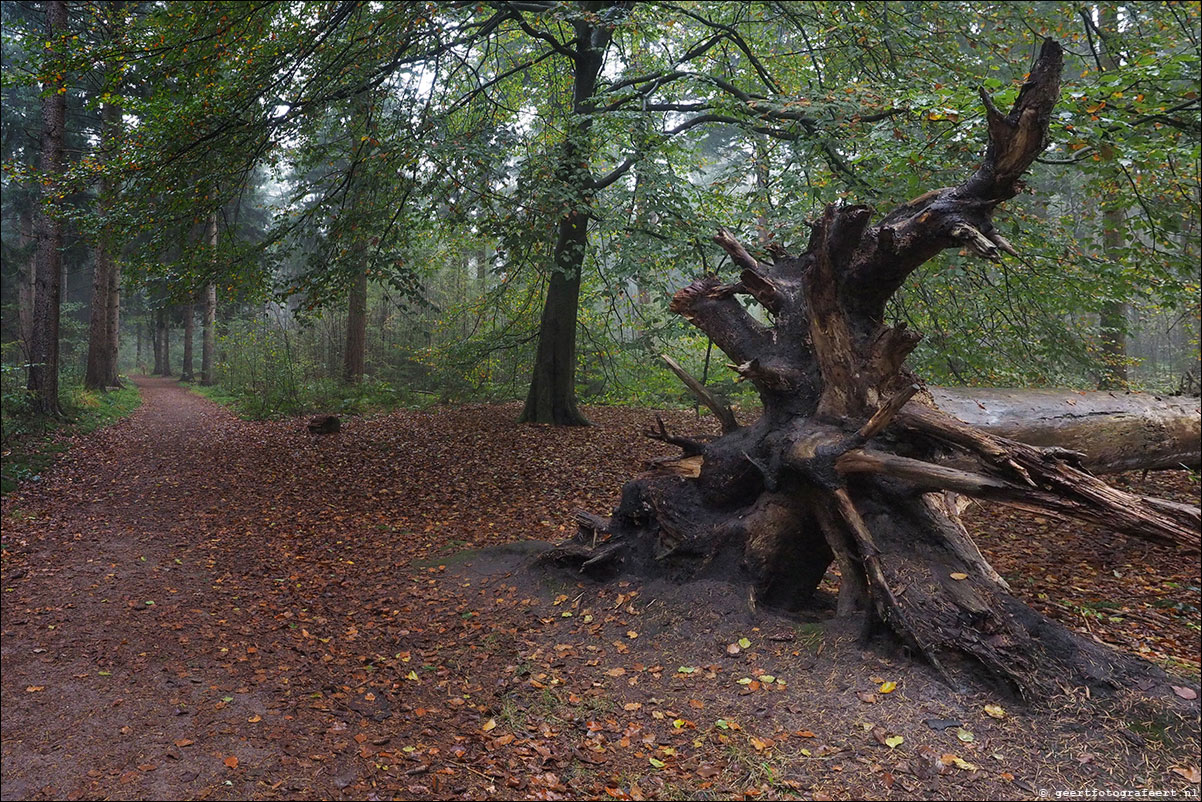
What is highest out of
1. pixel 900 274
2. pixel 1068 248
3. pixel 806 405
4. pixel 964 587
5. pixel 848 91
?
pixel 848 91

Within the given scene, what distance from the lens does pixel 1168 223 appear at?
276 inches

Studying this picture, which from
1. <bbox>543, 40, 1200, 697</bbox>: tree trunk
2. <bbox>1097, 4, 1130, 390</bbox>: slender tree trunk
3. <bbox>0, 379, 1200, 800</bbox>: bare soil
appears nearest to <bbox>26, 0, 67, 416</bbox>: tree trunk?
<bbox>0, 379, 1200, 800</bbox>: bare soil

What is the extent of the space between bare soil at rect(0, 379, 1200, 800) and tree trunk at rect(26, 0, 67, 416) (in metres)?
5.66

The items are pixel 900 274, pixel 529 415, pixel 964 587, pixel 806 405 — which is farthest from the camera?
pixel 529 415

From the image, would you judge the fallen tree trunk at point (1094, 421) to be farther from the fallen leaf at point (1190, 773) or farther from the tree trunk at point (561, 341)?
the tree trunk at point (561, 341)

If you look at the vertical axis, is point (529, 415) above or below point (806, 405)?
below

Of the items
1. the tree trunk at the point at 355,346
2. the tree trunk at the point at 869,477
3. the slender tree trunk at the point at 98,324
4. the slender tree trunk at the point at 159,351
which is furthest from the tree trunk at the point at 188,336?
the tree trunk at the point at 869,477

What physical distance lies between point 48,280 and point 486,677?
1229 centimetres

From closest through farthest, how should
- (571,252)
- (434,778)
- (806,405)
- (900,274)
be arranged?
(434,778)
(900,274)
(806,405)
(571,252)

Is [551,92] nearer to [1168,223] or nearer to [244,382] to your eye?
[1168,223]

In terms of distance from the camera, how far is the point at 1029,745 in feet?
9.95

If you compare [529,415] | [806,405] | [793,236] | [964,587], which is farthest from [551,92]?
[964,587]

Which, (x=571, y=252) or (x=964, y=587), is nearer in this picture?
(x=964, y=587)

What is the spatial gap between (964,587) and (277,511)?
7289 mm
